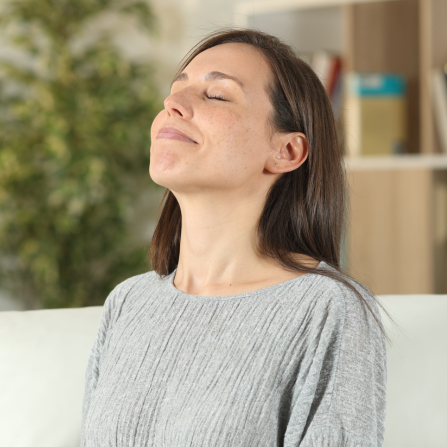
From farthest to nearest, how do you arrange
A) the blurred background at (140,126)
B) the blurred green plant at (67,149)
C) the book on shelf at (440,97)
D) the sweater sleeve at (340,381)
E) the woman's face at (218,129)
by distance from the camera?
the blurred green plant at (67,149), the blurred background at (140,126), the book on shelf at (440,97), the woman's face at (218,129), the sweater sleeve at (340,381)

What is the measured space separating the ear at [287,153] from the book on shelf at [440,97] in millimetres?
1764

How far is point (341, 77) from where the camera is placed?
9.01 ft

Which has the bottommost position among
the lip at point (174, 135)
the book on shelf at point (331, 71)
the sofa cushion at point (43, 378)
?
the sofa cushion at point (43, 378)

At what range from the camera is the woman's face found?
0.93m

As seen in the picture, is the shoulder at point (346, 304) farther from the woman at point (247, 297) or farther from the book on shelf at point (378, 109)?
the book on shelf at point (378, 109)

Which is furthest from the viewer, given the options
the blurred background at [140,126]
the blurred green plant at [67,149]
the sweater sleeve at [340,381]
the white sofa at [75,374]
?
the blurred green plant at [67,149]

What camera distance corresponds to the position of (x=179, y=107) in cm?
95

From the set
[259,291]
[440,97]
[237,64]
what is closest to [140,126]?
[440,97]

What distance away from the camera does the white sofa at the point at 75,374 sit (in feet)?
3.49

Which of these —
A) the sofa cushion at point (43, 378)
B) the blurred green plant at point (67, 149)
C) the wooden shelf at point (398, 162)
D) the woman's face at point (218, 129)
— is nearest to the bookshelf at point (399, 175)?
the wooden shelf at point (398, 162)

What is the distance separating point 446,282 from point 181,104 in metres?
2.04

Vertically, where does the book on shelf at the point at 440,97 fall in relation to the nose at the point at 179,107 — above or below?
above

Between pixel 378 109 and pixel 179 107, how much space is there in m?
1.93

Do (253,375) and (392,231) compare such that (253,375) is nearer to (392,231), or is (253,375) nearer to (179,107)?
(179,107)
